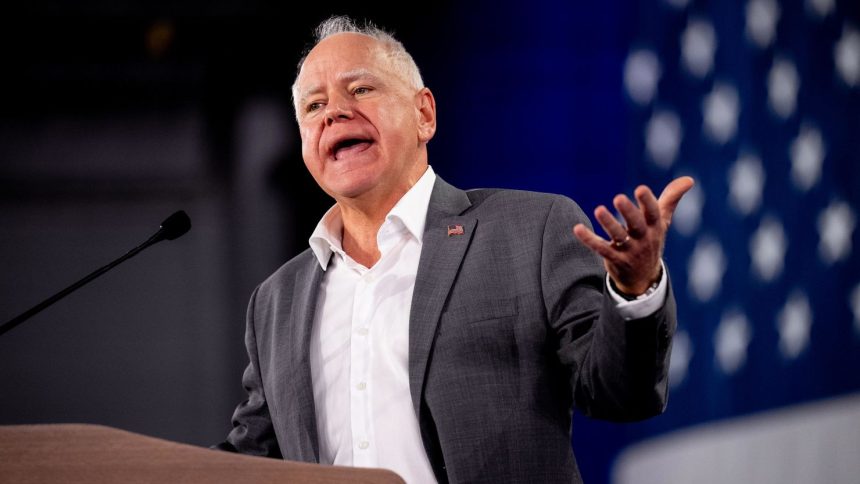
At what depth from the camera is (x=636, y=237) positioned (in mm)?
1058

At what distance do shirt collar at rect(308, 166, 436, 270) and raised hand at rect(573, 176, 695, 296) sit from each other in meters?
0.52

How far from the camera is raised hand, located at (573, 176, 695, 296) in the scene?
3.38 feet

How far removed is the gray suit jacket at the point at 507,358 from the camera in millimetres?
1305

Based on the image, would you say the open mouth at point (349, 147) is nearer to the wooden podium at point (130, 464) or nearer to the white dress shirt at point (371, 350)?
the white dress shirt at point (371, 350)

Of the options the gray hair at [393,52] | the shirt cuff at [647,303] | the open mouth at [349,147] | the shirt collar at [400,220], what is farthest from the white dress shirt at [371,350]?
the shirt cuff at [647,303]

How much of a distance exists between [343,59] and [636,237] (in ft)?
2.62

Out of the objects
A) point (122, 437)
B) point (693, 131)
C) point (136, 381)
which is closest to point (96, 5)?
point (136, 381)

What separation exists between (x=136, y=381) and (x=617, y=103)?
6.85 ft

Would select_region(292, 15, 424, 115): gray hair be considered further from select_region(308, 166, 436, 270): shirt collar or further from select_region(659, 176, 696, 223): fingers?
select_region(659, 176, 696, 223): fingers

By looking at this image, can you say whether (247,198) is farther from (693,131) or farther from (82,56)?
(693,131)

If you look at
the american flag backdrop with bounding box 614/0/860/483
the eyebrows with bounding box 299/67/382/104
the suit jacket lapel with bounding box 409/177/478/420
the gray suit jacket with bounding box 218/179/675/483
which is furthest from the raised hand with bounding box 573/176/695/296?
the american flag backdrop with bounding box 614/0/860/483

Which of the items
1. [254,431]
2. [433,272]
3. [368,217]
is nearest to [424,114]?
[368,217]

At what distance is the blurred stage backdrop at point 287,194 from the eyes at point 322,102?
1310 mm

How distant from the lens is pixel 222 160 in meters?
3.53
